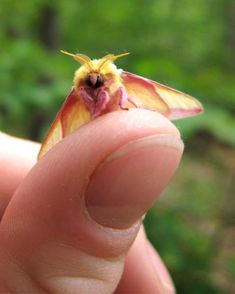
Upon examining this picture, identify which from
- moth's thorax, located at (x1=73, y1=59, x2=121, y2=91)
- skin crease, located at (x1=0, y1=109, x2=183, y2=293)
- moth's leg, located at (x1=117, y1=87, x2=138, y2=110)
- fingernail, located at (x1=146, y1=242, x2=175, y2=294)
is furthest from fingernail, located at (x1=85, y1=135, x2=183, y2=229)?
fingernail, located at (x1=146, y1=242, x2=175, y2=294)

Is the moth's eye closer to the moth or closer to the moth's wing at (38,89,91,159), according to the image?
the moth

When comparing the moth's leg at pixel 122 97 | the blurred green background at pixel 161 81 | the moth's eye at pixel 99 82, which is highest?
the moth's eye at pixel 99 82

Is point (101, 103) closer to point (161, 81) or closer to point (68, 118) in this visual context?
point (68, 118)

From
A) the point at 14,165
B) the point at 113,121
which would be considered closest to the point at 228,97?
the point at 14,165

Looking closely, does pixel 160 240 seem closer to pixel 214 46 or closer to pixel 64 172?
pixel 64 172

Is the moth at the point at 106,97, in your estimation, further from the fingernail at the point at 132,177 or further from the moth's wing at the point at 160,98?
the fingernail at the point at 132,177

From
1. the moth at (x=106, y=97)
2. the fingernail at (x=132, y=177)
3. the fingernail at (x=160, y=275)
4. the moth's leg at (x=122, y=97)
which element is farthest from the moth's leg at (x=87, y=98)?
the fingernail at (x=160, y=275)
